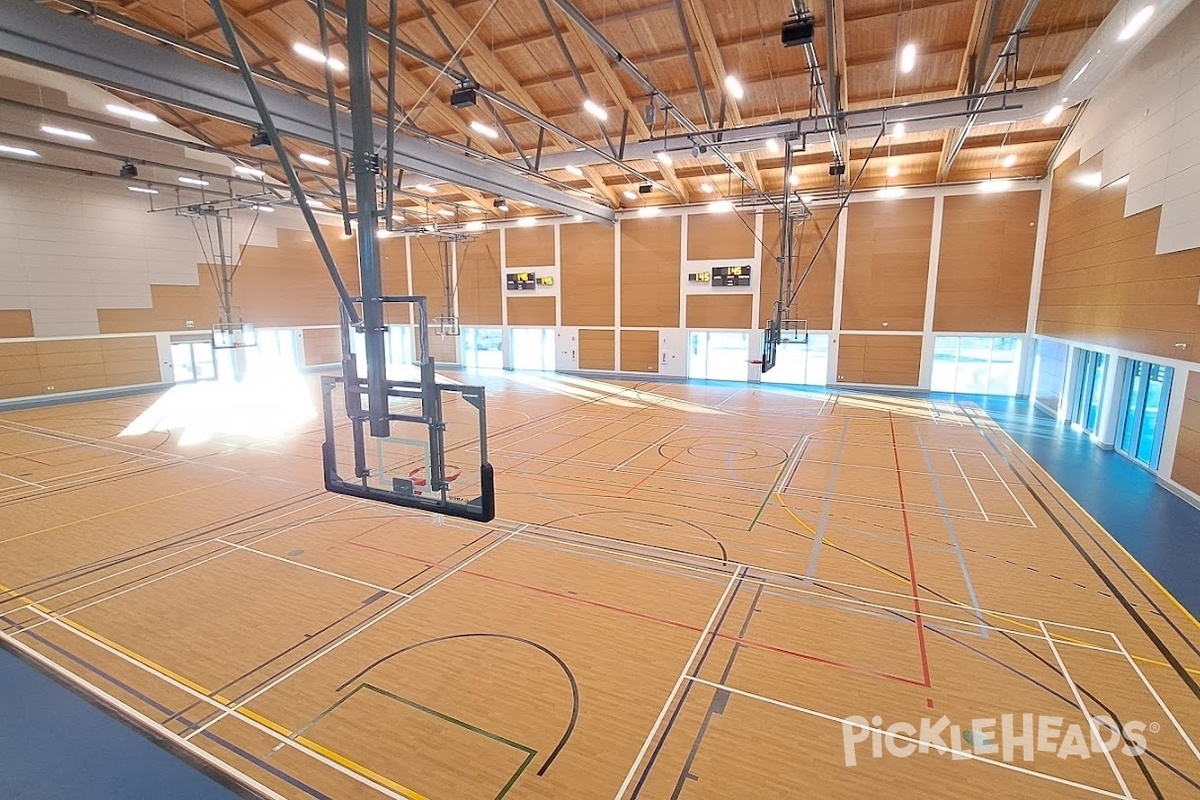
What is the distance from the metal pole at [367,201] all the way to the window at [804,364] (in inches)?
719

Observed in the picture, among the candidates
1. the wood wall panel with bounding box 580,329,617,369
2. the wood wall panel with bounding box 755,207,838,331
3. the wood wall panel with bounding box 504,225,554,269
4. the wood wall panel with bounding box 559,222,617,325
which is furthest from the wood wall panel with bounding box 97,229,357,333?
the wood wall panel with bounding box 755,207,838,331

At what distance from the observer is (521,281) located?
27.1 m

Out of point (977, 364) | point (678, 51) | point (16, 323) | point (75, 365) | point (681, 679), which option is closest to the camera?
point (681, 679)

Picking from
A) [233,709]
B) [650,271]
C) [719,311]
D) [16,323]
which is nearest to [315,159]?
[16,323]

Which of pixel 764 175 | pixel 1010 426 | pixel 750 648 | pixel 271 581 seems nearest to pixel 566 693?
pixel 750 648

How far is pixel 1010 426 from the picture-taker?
1508 centimetres

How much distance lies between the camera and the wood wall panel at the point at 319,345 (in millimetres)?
27188

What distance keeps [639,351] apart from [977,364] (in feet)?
43.1

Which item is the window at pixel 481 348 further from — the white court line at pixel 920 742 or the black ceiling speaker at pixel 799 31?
the white court line at pixel 920 742

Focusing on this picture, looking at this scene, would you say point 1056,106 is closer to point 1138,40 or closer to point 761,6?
point 1138,40

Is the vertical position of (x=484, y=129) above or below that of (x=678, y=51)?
below

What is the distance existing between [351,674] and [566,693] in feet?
6.52

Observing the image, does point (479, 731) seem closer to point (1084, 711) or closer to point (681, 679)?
point (681, 679)

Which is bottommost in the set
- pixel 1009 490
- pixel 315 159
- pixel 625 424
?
pixel 1009 490
